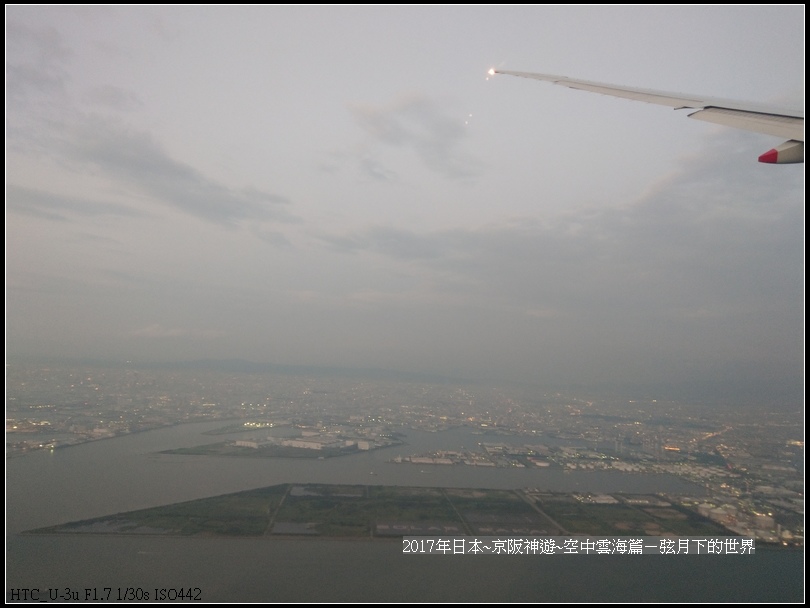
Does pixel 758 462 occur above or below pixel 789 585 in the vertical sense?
above

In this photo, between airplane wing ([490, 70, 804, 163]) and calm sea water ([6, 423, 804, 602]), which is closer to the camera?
airplane wing ([490, 70, 804, 163])

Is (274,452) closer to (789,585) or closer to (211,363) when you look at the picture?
(789,585)

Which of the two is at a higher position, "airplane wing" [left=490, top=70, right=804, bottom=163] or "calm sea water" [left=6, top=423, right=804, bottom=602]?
"airplane wing" [left=490, top=70, right=804, bottom=163]

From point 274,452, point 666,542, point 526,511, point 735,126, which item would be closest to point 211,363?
point 274,452

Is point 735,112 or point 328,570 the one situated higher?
point 735,112

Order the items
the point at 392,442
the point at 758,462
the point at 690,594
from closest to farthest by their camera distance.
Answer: the point at 690,594
the point at 758,462
the point at 392,442

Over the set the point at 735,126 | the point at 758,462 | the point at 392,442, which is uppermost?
the point at 735,126

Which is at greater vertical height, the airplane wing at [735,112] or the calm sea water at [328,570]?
the airplane wing at [735,112]

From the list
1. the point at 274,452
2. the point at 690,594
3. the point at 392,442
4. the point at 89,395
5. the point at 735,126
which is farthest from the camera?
the point at 89,395
